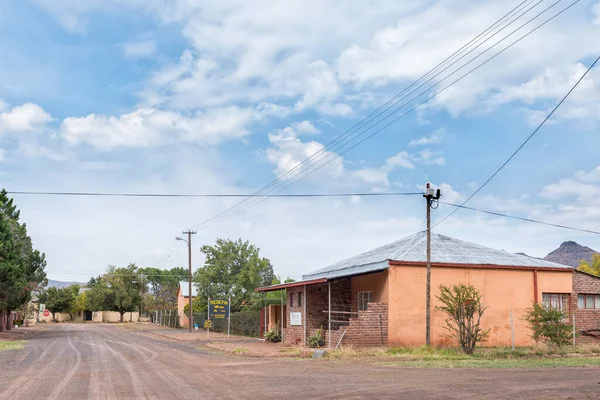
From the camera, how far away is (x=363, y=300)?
30203 mm

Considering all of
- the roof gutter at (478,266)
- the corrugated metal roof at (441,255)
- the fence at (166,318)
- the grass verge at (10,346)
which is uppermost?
the corrugated metal roof at (441,255)

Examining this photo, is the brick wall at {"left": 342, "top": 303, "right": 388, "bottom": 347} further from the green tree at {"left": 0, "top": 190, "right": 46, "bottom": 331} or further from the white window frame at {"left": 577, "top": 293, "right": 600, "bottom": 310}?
the green tree at {"left": 0, "top": 190, "right": 46, "bottom": 331}

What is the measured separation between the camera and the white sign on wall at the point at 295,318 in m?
31.7

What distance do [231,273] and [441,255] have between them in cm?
3477

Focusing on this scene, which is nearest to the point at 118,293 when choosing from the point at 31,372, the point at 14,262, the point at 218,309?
the point at 14,262

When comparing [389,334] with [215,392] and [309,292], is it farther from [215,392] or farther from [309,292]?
[215,392]

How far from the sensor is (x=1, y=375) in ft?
58.4

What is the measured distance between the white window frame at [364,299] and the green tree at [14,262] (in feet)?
77.3

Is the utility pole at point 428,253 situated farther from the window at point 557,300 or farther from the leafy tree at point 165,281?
the leafy tree at point 165,281

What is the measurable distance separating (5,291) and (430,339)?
29.2 m

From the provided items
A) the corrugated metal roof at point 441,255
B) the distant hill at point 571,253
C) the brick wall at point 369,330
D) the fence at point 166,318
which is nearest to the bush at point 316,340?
the brick wall at point 369,330

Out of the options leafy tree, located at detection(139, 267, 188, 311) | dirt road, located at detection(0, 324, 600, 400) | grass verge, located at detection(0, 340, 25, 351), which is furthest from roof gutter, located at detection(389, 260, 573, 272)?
leafy tree, located at detection(139, 267, 188, 311)

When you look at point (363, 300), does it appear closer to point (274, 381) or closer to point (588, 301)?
point (588, 301)

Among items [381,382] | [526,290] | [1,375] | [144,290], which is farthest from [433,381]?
[144,290]
